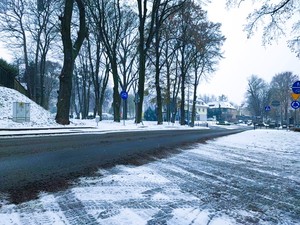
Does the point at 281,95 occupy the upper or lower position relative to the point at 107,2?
lower

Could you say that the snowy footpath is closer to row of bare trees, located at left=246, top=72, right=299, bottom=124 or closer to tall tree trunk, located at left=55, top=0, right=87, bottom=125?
tall tree trunk, located at left=55, top=0, right=87, bottom=125

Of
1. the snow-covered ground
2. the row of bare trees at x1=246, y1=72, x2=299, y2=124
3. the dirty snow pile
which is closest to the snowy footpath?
the snow-covered ground

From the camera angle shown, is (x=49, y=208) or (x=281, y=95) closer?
(x=49, y=208)

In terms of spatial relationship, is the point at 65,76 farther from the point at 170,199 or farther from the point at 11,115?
the point at 170,199

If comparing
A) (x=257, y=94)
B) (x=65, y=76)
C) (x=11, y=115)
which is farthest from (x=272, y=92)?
(x=11, y=115)

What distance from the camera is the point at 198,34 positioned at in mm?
27766

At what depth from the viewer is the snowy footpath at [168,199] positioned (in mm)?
3029

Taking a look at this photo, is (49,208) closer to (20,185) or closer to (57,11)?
(20,185)

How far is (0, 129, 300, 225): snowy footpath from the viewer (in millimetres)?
3029

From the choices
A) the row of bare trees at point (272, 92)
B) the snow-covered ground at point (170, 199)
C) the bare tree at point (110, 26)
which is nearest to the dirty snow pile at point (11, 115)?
the bare tree at point (110, 26)

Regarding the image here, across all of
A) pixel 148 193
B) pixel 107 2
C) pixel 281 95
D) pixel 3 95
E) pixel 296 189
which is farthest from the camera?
pixel 281 95

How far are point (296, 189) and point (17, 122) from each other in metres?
15.2

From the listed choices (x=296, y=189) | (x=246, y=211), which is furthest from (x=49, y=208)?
(x=296, y=189)

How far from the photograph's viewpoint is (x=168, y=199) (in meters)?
3.74
